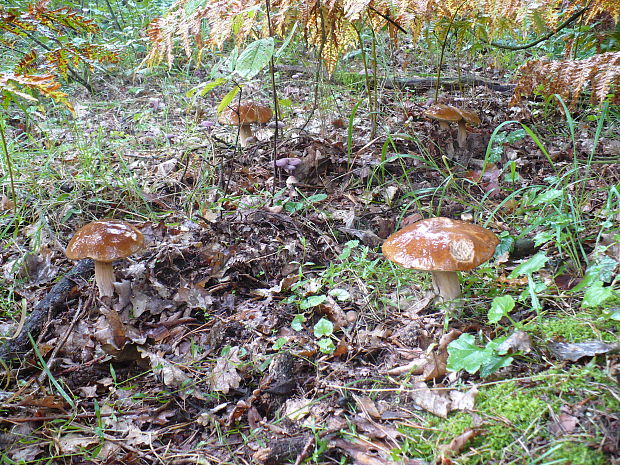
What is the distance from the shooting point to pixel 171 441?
2.26 meters

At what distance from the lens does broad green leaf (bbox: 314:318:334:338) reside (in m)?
2.64

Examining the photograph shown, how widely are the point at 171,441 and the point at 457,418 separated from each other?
142cm

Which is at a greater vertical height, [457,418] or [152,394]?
[457,418]

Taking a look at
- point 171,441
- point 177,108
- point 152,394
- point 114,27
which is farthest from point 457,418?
point 114,27

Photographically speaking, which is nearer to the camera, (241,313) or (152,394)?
(152,394)

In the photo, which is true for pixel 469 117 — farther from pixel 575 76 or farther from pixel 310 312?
pixel 310 312

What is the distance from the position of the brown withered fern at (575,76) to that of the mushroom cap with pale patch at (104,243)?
3346mm

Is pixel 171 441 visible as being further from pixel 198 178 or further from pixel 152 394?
pixel 198 178

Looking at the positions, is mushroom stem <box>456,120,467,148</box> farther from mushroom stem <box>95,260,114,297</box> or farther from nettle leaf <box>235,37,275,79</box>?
mushroom stem <box>95,260,114,297</box>

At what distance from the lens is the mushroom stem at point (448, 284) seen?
2656 mm

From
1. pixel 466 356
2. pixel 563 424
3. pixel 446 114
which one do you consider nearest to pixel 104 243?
pixel 466 356

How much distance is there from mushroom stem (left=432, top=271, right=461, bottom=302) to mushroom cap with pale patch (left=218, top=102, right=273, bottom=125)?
290 centimetres

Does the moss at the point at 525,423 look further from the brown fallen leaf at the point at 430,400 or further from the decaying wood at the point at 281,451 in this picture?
the decaying wood at the point at 281,451

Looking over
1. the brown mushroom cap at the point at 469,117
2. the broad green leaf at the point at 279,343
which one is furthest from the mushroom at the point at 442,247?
the brown mushroom cap at the point at 469,117
